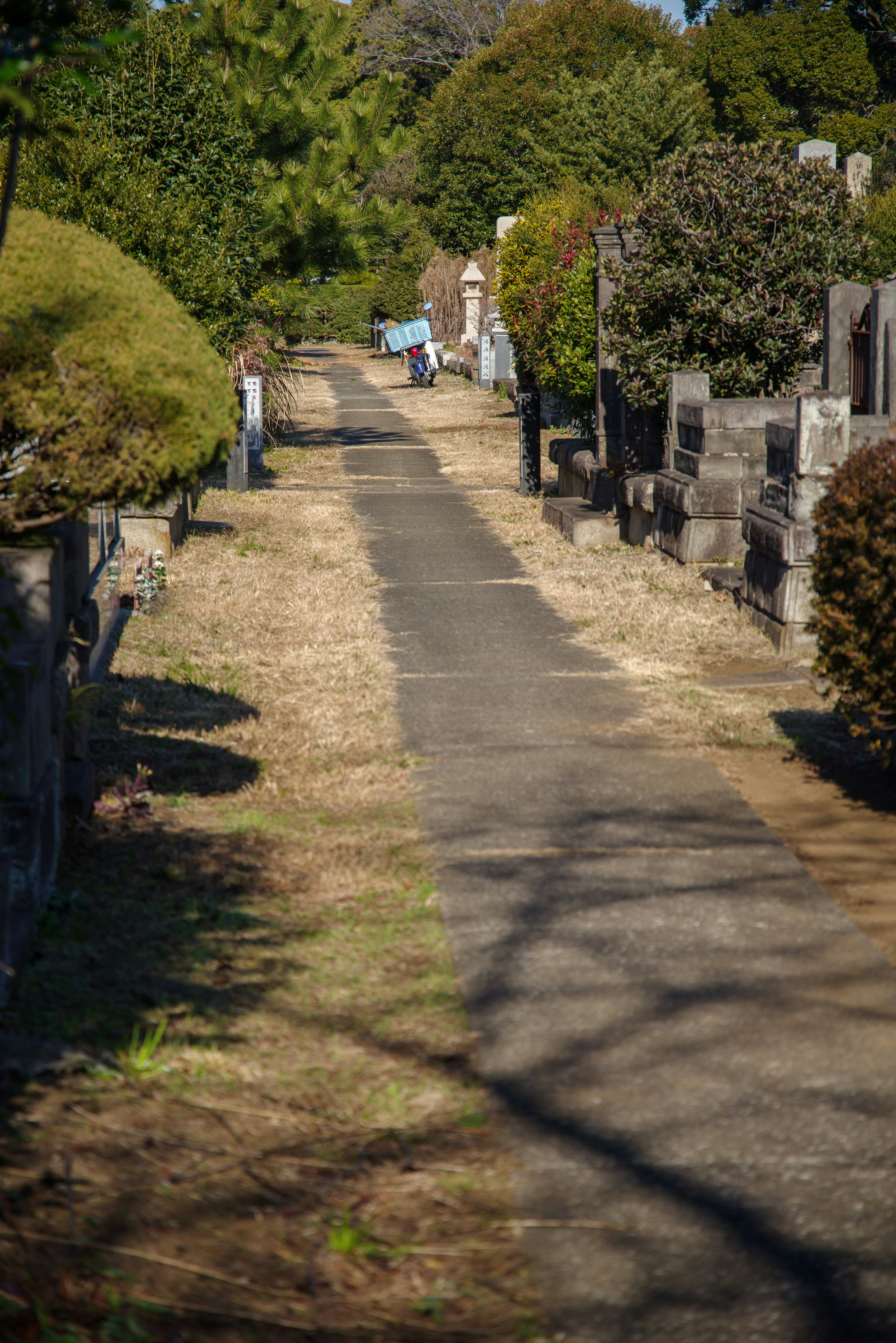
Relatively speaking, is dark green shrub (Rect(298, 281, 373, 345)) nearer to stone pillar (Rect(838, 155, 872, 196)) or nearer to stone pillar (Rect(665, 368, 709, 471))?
stone pillar (Rect(838, 155, 872, 196))

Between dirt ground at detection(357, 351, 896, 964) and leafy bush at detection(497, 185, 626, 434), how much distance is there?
1874 millimetres

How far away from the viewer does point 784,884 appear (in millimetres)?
4734

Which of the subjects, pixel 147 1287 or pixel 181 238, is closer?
pixel 147 1287

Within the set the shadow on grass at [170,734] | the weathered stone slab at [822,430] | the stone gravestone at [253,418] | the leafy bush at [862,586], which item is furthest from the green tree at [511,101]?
the leafy bush at [862,586]

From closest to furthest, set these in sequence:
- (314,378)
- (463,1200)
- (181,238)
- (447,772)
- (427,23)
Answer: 1. (463,1200)
2. (447,772)
3. (181,238)
4. (314,378)
5. (427,23)

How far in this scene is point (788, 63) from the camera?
161 feet

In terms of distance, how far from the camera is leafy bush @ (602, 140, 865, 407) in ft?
Answer: 38.5

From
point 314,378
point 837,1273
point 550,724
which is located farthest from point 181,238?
point 314,378

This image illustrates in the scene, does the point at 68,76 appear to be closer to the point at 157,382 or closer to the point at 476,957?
the point at 157,382

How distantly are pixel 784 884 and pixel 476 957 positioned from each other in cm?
128

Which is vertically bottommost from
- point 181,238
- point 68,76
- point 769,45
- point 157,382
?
point 157,382

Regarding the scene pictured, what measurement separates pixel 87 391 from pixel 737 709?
409 centimetres

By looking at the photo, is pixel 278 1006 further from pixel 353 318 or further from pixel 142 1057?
pixel 353 318

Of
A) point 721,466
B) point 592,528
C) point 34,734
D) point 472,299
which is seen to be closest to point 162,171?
point 592,528
